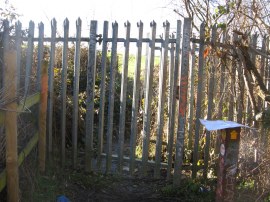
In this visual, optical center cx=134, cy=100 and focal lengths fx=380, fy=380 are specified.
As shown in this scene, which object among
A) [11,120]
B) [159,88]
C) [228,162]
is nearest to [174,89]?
[159,88]

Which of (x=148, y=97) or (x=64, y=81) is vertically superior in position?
(x=64, y=81)

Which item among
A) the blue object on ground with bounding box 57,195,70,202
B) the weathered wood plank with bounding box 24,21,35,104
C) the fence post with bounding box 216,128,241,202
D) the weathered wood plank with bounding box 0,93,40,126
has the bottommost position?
the blue object on ground with bounding box 57,195,70,202

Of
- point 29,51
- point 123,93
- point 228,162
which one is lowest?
point 228,162

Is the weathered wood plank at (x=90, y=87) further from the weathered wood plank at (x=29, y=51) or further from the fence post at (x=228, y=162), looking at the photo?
the fence post at (x=228, y=162)

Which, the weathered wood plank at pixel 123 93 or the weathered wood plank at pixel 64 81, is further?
the weathered wood plank at pixel 64 81

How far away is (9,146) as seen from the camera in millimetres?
3541

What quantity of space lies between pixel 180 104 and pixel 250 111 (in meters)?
1.14

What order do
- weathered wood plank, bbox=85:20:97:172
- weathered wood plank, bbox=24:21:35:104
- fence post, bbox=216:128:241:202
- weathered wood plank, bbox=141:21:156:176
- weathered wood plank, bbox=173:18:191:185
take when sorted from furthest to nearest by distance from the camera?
weathered wood plank, bbox=24:21:35:104 → weathered wood plank, bbox=85:20:97:172 → weathered wood plank, bbox=141:21:156:176 → weathered wood plank, bbox=173:18:191:185 → fence post, bbox=216:128:241:202

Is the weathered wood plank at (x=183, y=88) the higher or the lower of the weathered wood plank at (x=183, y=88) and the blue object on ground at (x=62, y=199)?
the higher

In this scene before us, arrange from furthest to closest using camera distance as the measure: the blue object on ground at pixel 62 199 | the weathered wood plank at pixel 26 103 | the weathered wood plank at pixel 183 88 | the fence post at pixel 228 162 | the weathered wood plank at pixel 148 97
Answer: the weathered wood plank at pixel 148 97, the weathered wood plank at pixel 183 88, the blue object on ground at pixel 62 199, the fence post at pixel 228 162, the weathered wood plank at pixel 26 103

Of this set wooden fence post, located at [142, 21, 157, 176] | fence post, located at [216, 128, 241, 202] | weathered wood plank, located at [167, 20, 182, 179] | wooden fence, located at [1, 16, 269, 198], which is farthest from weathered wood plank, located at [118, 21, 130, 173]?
fence post, located at [216, 128, 241, 202]

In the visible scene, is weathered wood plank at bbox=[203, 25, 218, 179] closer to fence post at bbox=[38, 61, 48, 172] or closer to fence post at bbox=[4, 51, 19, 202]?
fence post at bbox=[38, 61, 48, 172]

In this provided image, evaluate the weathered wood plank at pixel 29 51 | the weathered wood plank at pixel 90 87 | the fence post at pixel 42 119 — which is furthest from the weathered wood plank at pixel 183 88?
the weathered wood plank at pixel 29 51

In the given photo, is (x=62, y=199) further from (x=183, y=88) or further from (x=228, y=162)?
(x=183, y=88)
